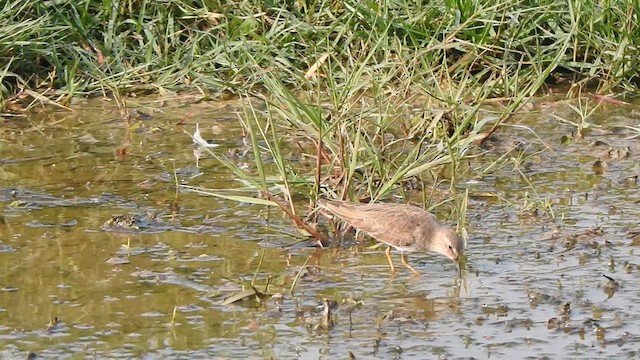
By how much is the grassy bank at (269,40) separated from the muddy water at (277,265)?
1.90 ft

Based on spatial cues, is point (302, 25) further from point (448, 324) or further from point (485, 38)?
point (448, 324)

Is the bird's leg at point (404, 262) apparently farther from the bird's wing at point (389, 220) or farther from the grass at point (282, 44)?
the grass at point (282, 44)

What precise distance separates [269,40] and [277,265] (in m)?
3.09

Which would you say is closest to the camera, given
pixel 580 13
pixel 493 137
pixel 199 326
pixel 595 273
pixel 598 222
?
pixel 199 326

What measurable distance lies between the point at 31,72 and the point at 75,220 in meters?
2.51

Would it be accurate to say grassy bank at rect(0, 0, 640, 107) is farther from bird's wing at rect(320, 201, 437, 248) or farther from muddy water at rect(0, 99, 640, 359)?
bird's wing at rect(320, 201, 437, 248)

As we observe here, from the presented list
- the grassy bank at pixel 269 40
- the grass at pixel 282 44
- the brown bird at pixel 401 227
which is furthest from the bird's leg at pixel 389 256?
the grassy bank at pixel 269 40

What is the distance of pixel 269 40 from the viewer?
9.12 m

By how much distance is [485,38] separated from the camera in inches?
354

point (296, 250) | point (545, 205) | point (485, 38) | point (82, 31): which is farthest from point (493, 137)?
point (82, 31)

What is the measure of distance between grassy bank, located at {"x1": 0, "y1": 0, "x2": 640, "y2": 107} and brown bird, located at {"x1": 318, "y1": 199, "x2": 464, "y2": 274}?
95.4 inches

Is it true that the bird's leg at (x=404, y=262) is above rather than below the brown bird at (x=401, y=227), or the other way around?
below

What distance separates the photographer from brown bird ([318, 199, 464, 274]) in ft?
20.1

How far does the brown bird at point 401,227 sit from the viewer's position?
20.1ft
